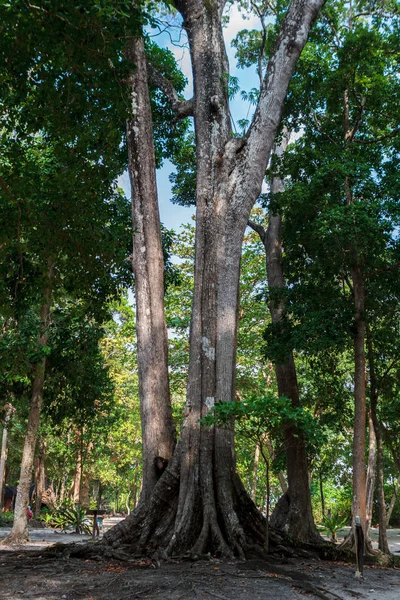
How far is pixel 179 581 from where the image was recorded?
16.3 feet

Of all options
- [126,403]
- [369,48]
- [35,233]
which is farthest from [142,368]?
[126,403]

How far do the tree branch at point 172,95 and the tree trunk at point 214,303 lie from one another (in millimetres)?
569

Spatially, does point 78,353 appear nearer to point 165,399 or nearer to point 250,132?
point 165,399

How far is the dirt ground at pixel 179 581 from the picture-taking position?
4.59m

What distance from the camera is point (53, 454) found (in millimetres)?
26844

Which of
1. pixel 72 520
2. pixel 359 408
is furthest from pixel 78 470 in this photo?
pixel 359 408

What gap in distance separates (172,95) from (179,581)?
854cm

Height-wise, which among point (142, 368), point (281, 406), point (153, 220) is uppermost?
point (153, 220)

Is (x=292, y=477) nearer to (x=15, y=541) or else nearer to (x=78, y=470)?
(x=15, y=541)

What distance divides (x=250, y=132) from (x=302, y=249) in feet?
11.5

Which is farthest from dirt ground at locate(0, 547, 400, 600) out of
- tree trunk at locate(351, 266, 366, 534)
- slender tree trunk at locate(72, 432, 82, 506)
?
slender tree trunk at locate(72, 432, 82, 506)

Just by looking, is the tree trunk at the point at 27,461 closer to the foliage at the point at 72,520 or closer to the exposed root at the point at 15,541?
the exposed root at the point at 15,541

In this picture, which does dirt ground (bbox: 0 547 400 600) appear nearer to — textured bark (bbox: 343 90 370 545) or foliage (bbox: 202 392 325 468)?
foliage (bbox: 202 392 325 468)

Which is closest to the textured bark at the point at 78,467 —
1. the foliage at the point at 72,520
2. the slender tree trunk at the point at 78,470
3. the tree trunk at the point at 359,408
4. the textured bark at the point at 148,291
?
the slender tree trunk at the point at 78,470
